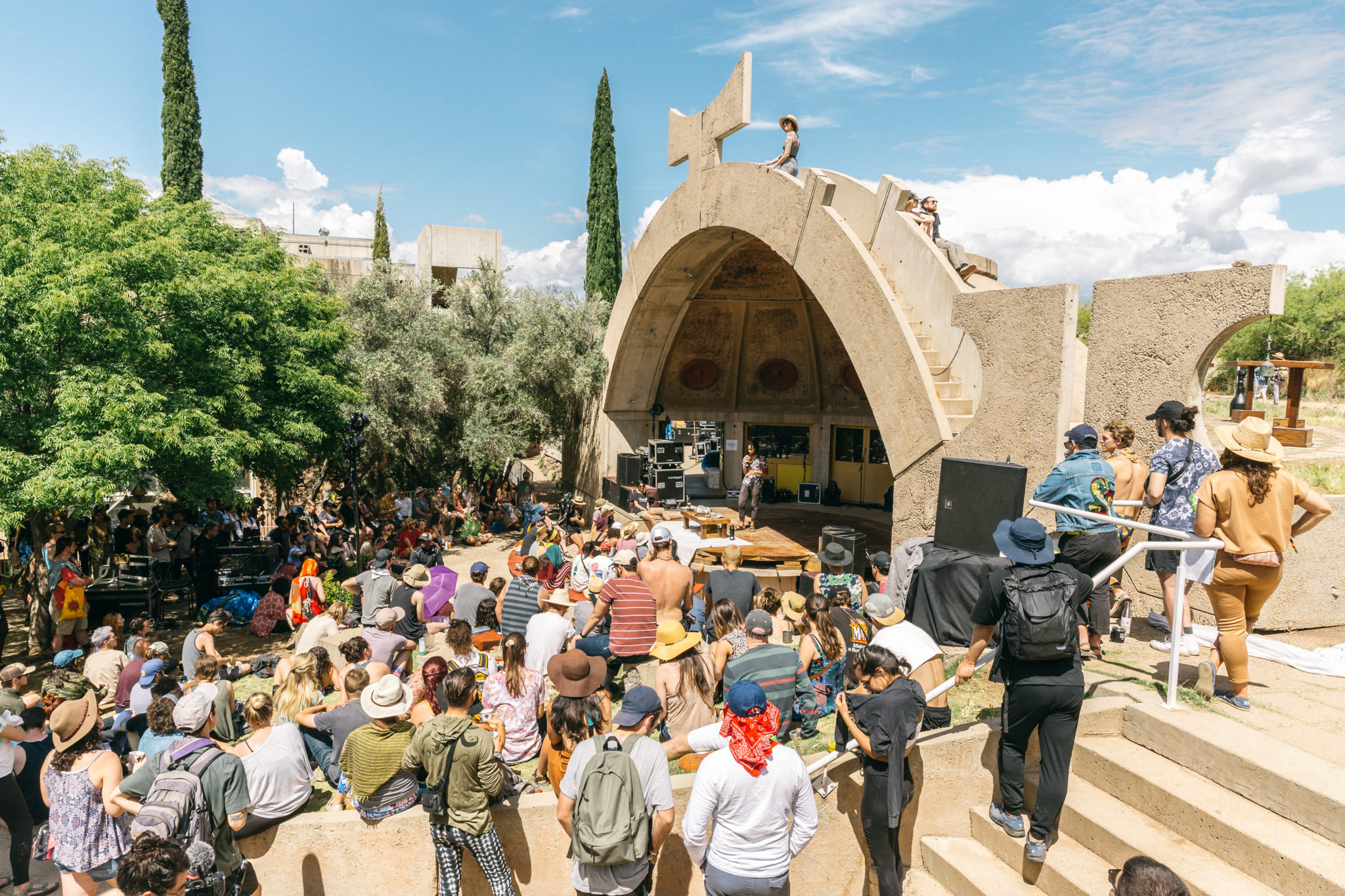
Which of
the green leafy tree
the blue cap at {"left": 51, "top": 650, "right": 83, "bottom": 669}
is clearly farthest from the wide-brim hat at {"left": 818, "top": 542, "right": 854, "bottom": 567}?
the green leafy tree

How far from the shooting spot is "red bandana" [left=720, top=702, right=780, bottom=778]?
3449mm

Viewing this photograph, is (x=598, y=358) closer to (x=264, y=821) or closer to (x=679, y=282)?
(x=679, y=282)

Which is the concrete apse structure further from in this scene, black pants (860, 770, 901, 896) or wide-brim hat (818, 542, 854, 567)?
black pants (860, 770, 901, 896)

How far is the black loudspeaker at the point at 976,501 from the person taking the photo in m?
6.96

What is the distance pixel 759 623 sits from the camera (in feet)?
18.3

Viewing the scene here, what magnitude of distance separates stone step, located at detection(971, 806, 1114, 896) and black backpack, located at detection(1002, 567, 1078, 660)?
3.77 feet

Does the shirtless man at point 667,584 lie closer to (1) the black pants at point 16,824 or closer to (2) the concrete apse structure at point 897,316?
(2) the concrete apse structure at point 897,316

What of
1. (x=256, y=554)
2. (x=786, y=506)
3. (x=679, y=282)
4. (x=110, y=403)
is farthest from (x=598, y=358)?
(x=110, y=403)

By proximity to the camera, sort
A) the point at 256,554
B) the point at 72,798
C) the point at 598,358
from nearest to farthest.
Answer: the point at 72,798 < the point at 256,554 < the point at 598,358

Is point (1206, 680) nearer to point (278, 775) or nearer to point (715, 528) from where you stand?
point (278, 775)

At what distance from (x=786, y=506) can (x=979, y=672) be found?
13.4 meters

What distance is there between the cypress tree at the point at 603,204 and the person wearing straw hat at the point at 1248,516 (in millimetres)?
24411

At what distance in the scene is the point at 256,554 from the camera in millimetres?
12672

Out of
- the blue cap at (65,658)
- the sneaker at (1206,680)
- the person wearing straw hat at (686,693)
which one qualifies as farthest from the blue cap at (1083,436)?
the blue cap at (65,658)
